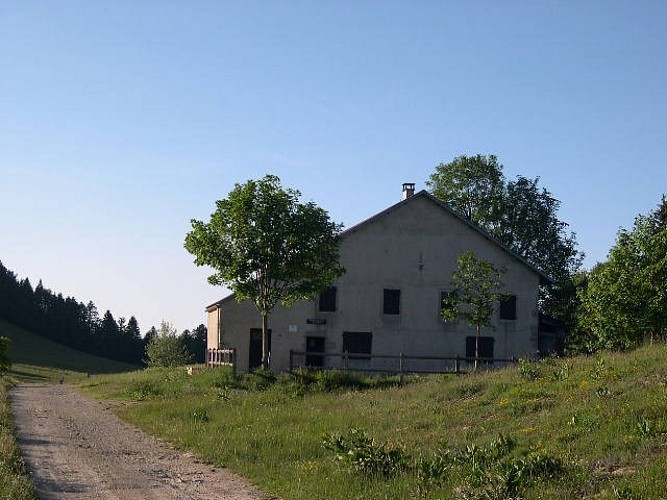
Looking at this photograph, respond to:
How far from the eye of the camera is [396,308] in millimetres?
39969

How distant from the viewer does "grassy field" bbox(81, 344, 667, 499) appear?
35.7ft

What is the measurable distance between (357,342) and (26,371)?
39.2 metres

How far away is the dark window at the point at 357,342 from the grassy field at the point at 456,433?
42.6 ft

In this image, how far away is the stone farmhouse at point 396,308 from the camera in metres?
39.1

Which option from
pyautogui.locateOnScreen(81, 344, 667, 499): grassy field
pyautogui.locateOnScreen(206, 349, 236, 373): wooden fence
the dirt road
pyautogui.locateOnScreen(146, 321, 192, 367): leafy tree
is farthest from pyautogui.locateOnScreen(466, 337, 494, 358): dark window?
pyautogui.locateOnScreen(146, 321, 192, 367): leafy tree

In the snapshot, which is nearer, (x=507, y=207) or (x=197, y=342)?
(x=507, y=207)

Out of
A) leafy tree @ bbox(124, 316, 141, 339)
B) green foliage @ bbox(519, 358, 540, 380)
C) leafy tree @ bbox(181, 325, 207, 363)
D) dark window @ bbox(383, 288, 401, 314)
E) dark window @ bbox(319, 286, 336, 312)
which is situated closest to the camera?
green foliage @ bbox(519, 358, 540, 380)

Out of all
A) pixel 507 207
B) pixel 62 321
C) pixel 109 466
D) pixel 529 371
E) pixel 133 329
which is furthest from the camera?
pixel 133 329

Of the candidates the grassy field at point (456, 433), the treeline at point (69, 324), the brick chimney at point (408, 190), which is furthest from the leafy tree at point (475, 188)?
the treeline at point (69, 324)

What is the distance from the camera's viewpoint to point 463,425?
1692 cm

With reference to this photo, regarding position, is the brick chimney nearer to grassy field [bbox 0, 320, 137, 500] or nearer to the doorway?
the doorway

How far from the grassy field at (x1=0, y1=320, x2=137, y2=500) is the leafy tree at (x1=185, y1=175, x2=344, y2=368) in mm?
9443

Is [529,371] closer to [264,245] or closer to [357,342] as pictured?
[264,245]

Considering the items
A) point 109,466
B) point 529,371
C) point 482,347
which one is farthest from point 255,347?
point 109,466
